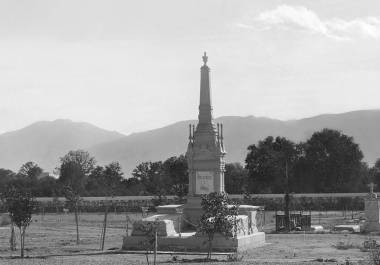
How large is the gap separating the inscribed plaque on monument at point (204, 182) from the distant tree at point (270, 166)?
64.2 metres

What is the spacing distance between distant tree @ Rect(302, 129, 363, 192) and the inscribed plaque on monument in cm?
6849

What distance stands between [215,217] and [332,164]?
81597 mm

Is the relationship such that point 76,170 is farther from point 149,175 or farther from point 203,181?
point 203,181

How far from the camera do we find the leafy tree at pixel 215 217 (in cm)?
3488

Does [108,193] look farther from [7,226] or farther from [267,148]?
[7,226]

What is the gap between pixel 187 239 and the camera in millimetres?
38750

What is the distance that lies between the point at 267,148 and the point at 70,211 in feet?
120

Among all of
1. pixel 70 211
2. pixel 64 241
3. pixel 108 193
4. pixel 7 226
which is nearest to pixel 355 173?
pixel 108 193

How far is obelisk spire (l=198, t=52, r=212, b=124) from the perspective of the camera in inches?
1906

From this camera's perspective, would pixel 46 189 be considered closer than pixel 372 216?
No

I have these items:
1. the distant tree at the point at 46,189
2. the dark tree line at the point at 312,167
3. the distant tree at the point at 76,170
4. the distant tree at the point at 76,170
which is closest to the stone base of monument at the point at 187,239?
the dark tree line at the point at 312,167

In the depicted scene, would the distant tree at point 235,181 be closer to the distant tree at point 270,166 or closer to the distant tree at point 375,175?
the distant tree at point 270,166

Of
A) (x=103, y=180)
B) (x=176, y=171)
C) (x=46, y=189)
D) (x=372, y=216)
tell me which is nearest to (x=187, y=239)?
(x=372, y=216)

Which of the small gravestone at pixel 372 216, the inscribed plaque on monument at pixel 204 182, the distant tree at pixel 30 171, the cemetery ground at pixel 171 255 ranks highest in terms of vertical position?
the distant tree at pixel 30 171
